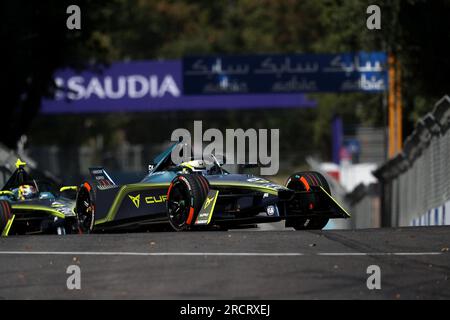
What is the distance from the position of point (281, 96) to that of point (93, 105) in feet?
28.7

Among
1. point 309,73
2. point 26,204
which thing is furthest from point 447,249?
point 309,73

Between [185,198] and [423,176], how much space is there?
8866 mm

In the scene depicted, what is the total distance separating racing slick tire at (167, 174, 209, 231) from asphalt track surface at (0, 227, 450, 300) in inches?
34.8

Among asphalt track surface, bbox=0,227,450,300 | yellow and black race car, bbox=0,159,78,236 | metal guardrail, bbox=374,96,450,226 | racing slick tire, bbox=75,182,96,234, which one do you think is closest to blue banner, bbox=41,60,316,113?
metal guardrail, bbox=374,96,450,226

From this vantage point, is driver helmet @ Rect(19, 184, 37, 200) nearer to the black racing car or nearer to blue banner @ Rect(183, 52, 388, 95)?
the black racing car

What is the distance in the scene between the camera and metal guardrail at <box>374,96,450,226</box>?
19.5 m

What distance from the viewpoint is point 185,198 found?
14312 millimetres

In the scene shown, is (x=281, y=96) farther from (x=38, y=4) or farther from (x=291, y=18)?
(x=291, y=18)

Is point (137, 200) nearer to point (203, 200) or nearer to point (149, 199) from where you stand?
point (149, 199)

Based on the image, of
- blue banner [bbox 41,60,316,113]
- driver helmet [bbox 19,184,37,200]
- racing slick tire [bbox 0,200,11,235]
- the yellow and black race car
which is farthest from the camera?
blue banner [bbox 41,60,316,113]

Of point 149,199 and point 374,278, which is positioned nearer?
point 374,278

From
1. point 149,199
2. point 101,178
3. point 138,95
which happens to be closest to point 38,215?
point 101,178

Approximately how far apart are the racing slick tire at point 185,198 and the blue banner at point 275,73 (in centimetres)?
3077

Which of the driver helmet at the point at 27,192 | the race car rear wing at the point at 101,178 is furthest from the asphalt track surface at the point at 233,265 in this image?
the driver helmet at the point at 27,192
